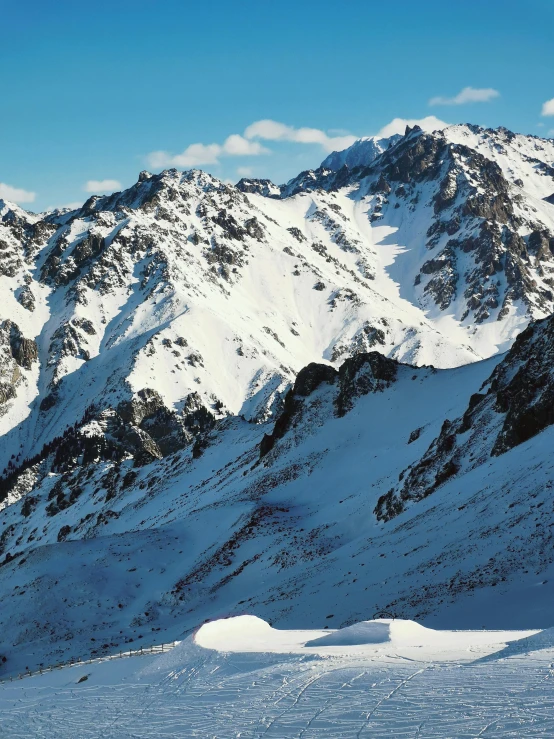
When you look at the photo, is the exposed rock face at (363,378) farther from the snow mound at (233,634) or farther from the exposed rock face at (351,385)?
the snow mound at (233,634)

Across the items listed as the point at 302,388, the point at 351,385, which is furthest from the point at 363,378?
the point at 302,388

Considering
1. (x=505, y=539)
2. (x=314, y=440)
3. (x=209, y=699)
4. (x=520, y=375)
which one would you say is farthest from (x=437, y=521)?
(x=314, y=440)

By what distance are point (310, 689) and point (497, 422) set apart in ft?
89.6

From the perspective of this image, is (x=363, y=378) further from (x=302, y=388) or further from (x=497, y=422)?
(x=497, y=422)

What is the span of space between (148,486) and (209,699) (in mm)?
71289

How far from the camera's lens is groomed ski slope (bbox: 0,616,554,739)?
40.1ft

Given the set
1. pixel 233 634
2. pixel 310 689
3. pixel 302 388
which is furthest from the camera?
pixel 302 388

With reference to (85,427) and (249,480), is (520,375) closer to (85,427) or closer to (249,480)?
(249,480)

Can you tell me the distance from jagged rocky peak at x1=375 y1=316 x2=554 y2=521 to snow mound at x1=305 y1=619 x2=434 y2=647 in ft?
53.9

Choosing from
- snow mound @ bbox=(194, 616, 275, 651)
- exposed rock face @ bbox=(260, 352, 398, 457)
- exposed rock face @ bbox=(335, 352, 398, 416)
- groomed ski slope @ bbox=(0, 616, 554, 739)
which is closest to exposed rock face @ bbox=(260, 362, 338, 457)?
exposed rock face @ bbox=(260, 352, 398, 457)

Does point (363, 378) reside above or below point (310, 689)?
above

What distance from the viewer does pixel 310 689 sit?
14.8 m

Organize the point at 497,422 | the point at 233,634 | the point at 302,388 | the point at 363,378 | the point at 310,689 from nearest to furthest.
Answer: the point at 310,689, the point at 233,634, the point at 497,422, the point at 363,378, the point at 302,388

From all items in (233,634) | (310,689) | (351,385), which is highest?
(351,385)
